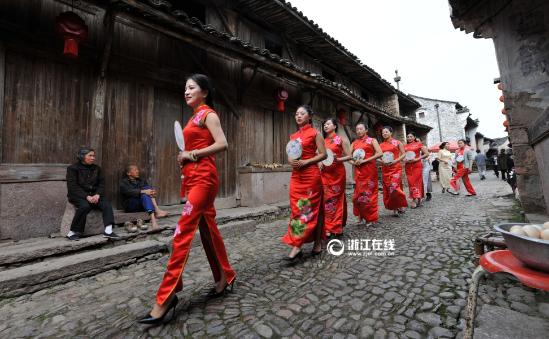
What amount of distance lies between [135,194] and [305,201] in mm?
3060

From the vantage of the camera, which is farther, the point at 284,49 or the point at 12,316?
the point at 284,49

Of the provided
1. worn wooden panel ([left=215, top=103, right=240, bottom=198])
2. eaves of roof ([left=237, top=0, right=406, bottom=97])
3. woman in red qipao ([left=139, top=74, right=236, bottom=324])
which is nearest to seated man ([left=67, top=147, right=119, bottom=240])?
woman in red qipao ([left=139, top=74, right=236, bottom=324])

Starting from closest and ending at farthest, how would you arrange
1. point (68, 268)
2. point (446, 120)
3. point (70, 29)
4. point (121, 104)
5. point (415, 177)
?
1. point (68, 268)
2. point (70, 29)
3. point (121, 104)
4. point (415, 177)
5. point (446, 120)

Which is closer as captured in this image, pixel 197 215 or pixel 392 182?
pixel 197 215

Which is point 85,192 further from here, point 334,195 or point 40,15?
point 334,195

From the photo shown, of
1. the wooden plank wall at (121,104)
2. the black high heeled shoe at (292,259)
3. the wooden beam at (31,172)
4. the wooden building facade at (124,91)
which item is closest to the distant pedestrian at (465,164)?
the wooden building facade at (124,91)

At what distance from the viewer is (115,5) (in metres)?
3.62

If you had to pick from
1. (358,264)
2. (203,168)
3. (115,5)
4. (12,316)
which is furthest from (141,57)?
(358,264)

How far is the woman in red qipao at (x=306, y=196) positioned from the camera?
10.2 feet

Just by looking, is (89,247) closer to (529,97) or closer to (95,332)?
(95,332)

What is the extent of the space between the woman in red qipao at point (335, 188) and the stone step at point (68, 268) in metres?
2.61

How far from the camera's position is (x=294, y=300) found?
2.19 m

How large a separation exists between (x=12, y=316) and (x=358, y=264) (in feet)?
11.1

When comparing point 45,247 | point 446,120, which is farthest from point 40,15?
point 446,120
